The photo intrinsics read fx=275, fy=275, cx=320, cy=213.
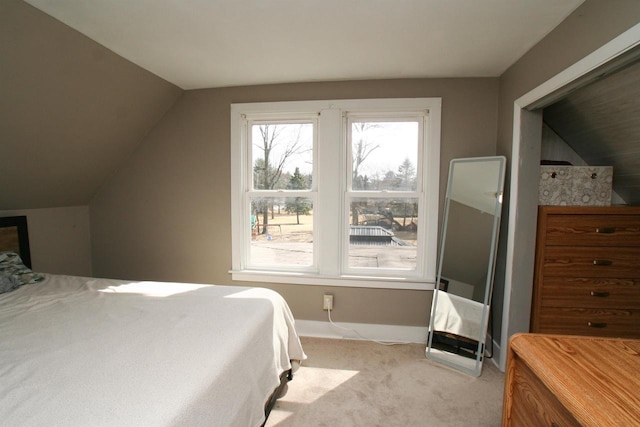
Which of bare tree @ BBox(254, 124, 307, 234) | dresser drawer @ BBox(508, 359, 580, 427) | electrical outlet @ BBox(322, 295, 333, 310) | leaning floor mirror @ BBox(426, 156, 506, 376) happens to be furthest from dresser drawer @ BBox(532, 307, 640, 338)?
bare tree @ BBox(254, 124, 307, 234)

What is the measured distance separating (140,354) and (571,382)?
1.50 m

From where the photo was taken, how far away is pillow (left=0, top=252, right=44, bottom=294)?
6.07 feet

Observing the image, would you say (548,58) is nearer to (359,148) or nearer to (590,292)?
(359,148)

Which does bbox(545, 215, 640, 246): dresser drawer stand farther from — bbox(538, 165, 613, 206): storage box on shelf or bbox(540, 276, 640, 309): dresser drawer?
bbox(540, 276, 640, 309): dresser drawer

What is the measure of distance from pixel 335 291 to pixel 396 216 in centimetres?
92

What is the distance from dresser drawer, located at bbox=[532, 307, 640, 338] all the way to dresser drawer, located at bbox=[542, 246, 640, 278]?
0.26 meters

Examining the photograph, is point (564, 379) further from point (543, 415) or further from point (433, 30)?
point (433, 30)

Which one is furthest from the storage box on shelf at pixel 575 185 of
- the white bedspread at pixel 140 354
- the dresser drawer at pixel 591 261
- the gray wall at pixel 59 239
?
the gray wall at pixel 59 239

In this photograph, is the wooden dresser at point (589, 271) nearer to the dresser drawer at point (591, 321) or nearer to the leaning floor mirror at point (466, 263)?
the dresser drawer at point (591, 321)

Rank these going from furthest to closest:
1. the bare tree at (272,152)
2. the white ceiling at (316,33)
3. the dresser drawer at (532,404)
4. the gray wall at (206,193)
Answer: the bare tree at (272,152)
the gray wall at (206,193)
the white ceiling at (316,33)
the dresser drawer at (532,404)

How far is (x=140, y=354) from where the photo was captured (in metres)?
1.15

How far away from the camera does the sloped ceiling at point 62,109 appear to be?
161 centimetres

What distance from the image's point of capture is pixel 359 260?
8.78ft

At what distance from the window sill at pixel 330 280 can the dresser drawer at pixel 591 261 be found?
0.90 meters
